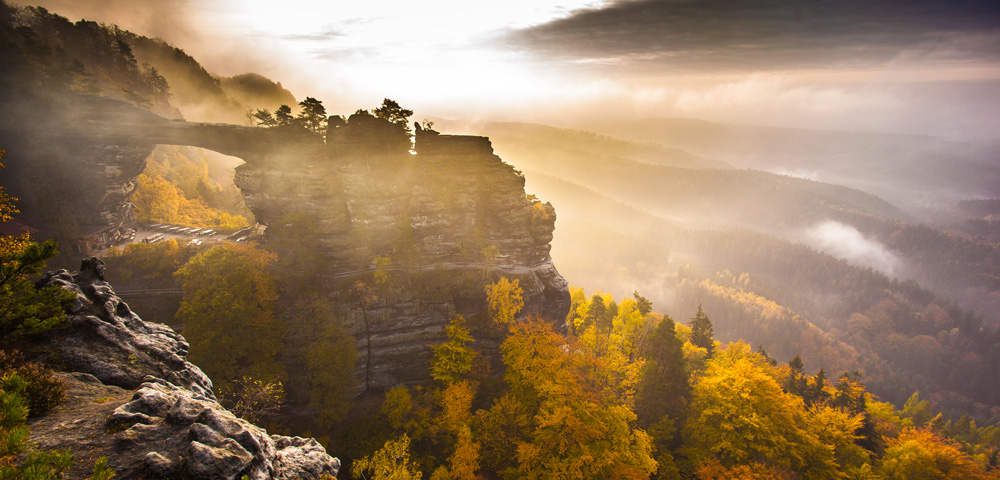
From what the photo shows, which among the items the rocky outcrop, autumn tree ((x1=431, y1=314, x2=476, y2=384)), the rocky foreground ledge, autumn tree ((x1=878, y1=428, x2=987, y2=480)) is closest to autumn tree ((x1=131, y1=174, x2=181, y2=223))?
the rocky outcrop

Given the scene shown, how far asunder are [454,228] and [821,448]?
45.8 metres

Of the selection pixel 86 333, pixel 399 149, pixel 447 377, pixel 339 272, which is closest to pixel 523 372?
pixel 447 377

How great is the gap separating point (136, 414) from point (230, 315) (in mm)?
25650

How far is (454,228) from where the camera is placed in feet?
158

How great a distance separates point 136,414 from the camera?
11367mm

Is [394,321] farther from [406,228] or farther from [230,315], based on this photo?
[230,315]

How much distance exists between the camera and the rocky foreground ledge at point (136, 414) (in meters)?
10.5

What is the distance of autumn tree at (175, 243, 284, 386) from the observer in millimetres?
31688

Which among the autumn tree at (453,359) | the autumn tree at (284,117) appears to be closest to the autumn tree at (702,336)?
the autumn tree at (453,359)

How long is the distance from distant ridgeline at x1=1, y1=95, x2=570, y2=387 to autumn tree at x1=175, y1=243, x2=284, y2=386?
5.54m

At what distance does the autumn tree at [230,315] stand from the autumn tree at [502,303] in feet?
78.4

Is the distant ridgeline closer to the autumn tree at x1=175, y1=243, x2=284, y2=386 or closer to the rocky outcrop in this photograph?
the autumn tree at x1=175, y1=243, x2=284, y2=386

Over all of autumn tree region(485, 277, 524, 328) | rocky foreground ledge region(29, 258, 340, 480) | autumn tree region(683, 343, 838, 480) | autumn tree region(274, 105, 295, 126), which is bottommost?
autumn tree region(683, 343, 838, 480)

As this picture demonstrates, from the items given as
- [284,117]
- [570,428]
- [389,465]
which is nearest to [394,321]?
[389,465]
